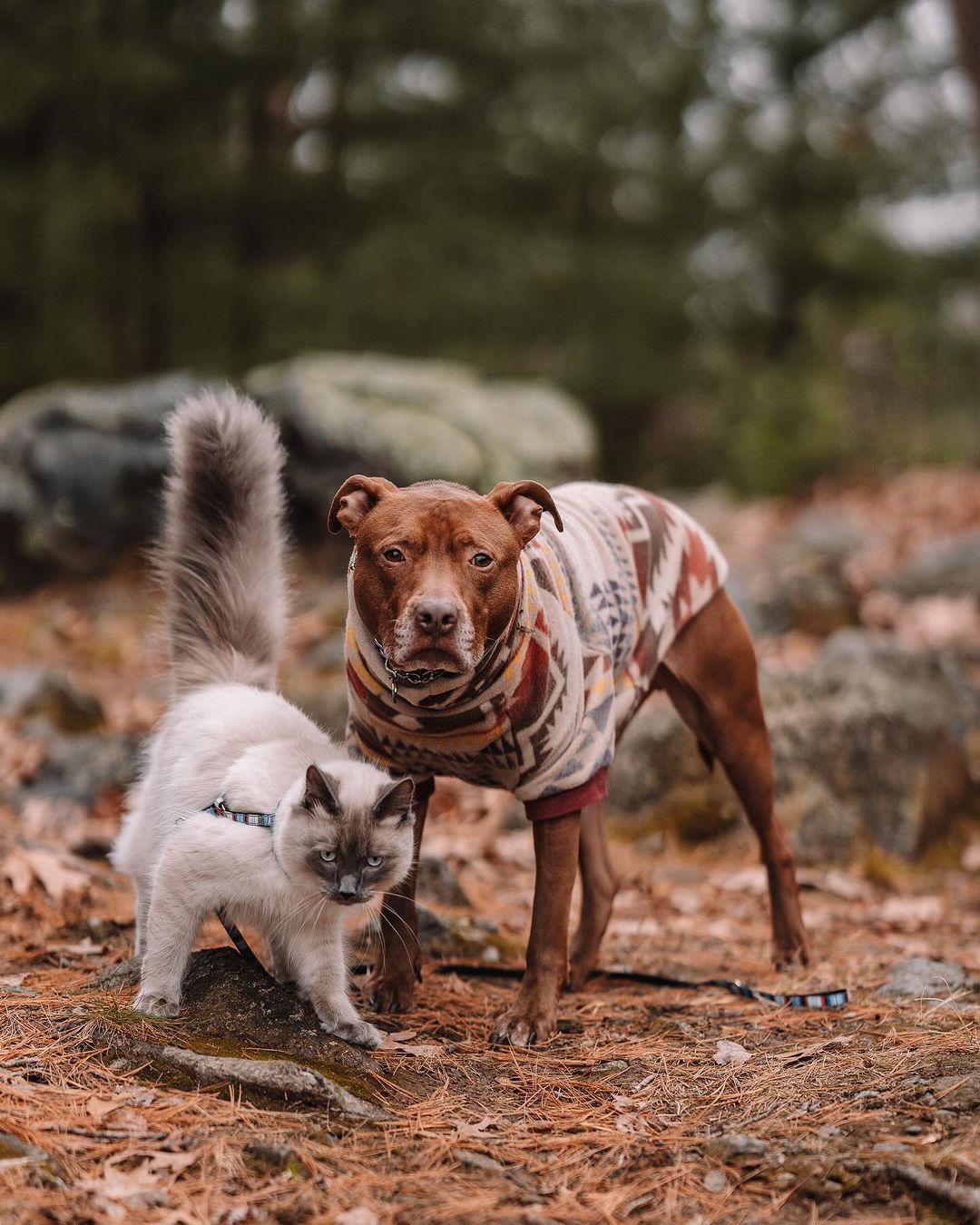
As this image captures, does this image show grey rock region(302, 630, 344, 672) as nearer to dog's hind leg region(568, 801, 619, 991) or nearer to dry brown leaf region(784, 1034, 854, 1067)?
dog's hind leg region(568, 801, 619, 991)

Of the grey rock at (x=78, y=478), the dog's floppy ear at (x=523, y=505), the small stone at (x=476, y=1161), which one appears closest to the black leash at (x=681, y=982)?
the small stone at (x=476, y=1161)

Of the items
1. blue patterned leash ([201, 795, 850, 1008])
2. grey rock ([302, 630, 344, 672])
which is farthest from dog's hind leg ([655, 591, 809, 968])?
grey rock ([302, 630, 344, 672])

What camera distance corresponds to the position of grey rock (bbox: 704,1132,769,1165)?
101 inches

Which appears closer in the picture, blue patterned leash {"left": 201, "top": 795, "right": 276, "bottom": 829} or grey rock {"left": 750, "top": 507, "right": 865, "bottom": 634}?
blue patterned leash {"left": 201, "top": 795, "right": 276, "bottom": 829}

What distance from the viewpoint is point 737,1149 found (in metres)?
2.59

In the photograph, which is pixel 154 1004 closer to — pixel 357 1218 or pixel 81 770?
pixel 357 1218

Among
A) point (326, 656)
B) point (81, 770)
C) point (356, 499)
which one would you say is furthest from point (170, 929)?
point (326, 656)

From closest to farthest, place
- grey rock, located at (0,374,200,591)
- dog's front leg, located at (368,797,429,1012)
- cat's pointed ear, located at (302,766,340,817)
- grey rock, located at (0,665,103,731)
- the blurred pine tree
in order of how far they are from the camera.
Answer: cat's pointed ear, located at (302,766,340,817)
dog's front leg, located at (368,797,429,1012)
grey rock, located at (0,665,103,731)
grey rock, located at (0,374,200,591)
the blurred pine tree

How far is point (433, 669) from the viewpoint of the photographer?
3.08m

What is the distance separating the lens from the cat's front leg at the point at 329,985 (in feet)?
10.3

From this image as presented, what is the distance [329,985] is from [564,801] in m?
0.79

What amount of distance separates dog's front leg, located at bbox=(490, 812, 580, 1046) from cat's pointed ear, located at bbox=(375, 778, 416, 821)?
54cm

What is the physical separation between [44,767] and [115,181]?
775 cm

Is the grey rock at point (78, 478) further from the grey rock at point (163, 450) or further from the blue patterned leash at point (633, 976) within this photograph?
the blue patterned leash at point (633, 976)
